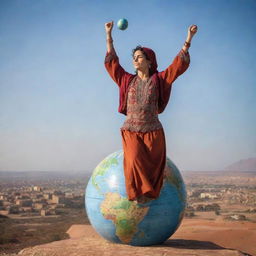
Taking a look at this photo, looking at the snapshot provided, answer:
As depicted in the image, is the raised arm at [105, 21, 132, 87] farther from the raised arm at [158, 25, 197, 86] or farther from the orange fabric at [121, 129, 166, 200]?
the orange fabric at [121, 129, 166, 200]

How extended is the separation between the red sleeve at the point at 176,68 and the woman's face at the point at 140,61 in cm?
42

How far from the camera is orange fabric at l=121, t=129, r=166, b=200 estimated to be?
682 centimetres

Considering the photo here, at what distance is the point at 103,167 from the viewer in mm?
7594

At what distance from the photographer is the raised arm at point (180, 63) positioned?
22.5 feet

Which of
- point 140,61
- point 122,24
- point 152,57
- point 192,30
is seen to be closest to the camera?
point 192,30

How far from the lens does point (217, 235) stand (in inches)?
551

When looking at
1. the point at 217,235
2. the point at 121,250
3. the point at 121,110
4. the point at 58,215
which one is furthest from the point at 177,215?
the point at 58,215

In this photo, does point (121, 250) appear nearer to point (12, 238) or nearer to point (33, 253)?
point (33, 253)

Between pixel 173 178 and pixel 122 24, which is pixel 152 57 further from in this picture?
pixel 173 178

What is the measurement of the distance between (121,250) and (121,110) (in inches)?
111

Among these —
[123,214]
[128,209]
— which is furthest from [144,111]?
[123,214]

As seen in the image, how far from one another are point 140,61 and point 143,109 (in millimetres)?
1020

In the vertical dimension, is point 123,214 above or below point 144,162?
below

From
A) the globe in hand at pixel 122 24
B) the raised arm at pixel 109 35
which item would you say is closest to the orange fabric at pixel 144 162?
the raised arm at pixel 109 35
